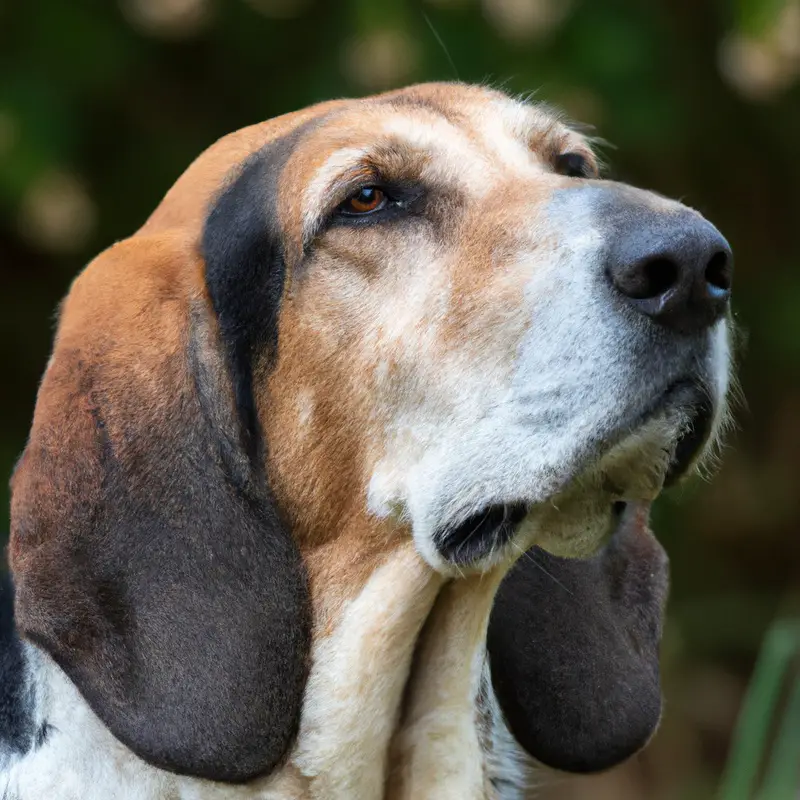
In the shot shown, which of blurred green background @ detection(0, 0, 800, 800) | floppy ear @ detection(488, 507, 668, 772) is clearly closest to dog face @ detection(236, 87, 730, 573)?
floppy ear @ detection(488, 507, 668, 772)

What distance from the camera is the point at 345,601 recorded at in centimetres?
328

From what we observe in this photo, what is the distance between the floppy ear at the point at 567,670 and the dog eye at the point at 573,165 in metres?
0.93

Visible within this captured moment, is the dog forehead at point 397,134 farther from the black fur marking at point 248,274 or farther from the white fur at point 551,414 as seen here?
the white fur at point 551,414

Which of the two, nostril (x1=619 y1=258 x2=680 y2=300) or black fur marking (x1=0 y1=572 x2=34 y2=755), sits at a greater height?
nostril (x1=619 y1=258 x2=680 y2=300)

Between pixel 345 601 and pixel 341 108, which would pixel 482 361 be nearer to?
pixel 345 601

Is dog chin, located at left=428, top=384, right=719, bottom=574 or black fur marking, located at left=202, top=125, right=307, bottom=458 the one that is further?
black fur marking, located at left=202, top=125, right=307, bottom=458

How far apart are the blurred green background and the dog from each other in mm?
1448

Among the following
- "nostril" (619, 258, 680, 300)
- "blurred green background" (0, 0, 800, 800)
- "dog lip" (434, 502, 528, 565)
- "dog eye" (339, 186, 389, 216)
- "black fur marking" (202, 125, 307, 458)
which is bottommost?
"blurred green background" (0, 0, 800, 800)

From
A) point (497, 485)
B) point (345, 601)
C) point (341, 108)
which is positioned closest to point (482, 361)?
point (497, 485)

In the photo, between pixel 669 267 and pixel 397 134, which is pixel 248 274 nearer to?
pixel 397 134

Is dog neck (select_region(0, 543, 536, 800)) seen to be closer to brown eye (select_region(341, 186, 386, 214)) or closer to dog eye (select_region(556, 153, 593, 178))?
brown eye (select_region(341, 186, 386, 214))

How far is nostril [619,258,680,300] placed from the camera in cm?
280

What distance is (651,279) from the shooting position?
281 centimetres

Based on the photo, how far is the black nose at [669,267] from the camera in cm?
279
